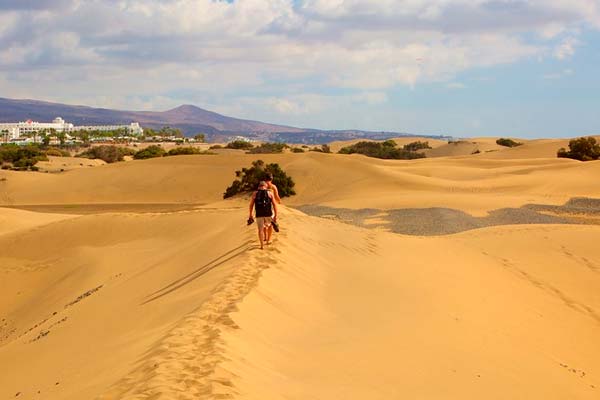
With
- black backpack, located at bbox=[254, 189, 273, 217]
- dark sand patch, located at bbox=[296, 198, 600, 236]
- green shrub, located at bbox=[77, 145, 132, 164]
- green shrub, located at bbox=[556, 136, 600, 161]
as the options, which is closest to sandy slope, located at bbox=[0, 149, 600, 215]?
dark sand patch, located at bbox=[296, 198, 600, 236]

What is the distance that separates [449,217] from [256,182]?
1473 cm

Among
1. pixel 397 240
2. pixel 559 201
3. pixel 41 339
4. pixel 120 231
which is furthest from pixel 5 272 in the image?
pixel 559 201

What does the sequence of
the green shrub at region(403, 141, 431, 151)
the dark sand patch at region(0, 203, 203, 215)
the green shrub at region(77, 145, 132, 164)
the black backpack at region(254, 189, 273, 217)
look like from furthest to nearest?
the green shrub at region(403, 141, 431, 151) < the green shrub at region(77, 145, 132, 164) < the dark sand patch at region(0, 203, 203, 215) < the black backpack at region(254, 189, 273, 217)

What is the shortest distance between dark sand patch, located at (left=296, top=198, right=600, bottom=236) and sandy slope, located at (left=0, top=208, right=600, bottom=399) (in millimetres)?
4351

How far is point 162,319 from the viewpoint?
8.80 metres

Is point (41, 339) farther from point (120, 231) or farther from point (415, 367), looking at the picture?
point (120, 231)

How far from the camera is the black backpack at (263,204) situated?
40.1ft

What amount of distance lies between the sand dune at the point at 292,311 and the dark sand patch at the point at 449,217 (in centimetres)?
181

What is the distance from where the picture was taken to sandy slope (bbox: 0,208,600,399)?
21.9ft

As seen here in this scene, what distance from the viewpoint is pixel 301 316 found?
9078 millimetres

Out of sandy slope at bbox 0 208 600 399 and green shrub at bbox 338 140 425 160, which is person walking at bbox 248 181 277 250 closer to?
sandy slope at bbox 0 208 600 399

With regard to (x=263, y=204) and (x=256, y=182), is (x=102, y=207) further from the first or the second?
(x=263, y=204)

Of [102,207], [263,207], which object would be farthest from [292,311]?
[102,207]

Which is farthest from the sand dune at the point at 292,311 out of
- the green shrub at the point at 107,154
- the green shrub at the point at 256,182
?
the green shrub at the point at 107,154
